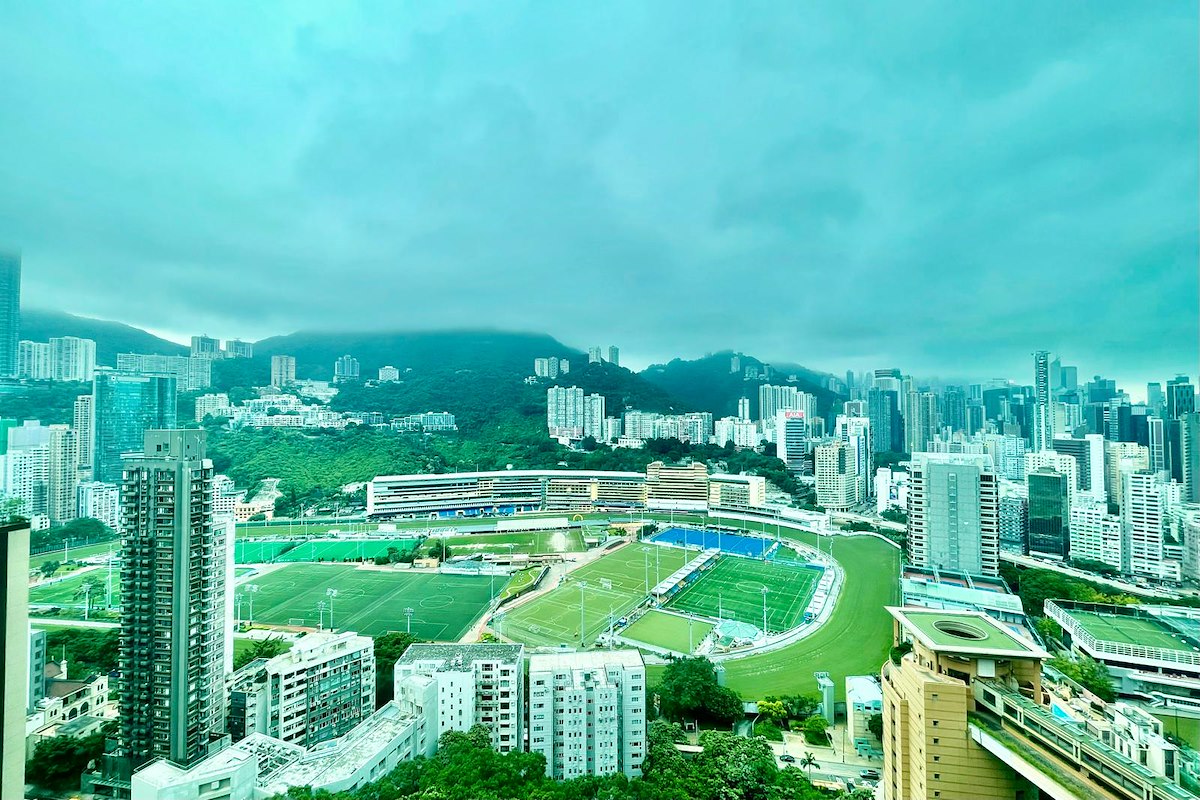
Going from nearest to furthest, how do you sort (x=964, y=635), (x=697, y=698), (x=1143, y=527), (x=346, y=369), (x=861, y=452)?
(x=964, y=635), (x=697, y=698), (x=1143, y=527), (x=861, y=452), (x=346, y=369)

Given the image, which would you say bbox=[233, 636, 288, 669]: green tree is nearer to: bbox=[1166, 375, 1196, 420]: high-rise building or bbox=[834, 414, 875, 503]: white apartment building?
bbox=[834, 414, 875, 503]: white apartment building

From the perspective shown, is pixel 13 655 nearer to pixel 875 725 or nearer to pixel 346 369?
pixel 875 725

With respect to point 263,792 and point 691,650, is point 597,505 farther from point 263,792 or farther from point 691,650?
point 263,792

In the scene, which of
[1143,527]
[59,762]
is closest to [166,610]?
[59,762]

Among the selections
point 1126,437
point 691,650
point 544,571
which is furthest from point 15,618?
point 1126,437

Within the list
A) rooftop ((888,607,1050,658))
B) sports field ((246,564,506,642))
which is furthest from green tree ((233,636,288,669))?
rooftop ((888,607,1050,658))

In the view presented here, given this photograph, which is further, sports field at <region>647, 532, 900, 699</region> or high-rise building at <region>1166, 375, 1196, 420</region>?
high-rise building at <region>1166, 375, 1196, 420</region>

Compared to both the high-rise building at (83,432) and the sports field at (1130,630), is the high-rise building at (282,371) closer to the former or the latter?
the high-rise building at (83,432)
